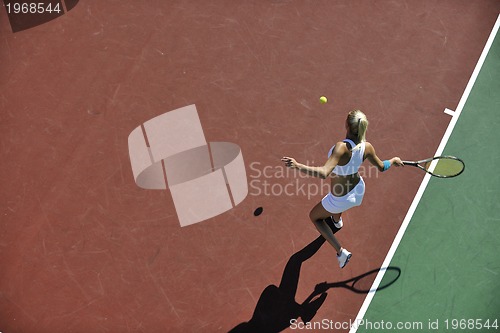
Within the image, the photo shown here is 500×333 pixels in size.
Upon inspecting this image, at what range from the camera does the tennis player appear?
6.15m

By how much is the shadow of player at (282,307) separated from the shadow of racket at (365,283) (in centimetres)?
12

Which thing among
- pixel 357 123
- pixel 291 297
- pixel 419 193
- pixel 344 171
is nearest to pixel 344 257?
pixel 291 297

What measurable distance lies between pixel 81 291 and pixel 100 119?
114 inches

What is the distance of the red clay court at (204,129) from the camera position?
301 inches

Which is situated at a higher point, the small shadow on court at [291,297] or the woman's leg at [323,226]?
the woman's leg at [323,226]

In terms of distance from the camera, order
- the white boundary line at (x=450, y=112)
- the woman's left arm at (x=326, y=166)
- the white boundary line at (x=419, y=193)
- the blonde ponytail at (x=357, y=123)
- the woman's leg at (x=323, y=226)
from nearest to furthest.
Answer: the woman's left arm at (x=326, y=166)
the blonde ponytail at (x=357, y=123)
the woman's leg at (x=323, y=226)
the white boundary line at (x=419, y=193)
the white boundary line at (x=450, y=112)

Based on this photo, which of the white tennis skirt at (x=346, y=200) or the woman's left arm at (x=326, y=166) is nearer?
the woman's left arm at (x=326, y=166)

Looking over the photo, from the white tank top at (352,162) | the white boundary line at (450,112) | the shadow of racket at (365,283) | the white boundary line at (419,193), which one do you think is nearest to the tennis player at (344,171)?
the white tank top at (352,162)

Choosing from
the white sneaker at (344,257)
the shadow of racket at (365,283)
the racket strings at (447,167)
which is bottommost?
the shadow of racket at (365,283)

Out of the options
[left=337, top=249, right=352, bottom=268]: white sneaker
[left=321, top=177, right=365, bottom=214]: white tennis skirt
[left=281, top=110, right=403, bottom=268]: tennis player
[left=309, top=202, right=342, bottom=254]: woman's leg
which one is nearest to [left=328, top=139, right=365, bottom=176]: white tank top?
[left=281, top=110, right=403, bottom=268]: tennis player

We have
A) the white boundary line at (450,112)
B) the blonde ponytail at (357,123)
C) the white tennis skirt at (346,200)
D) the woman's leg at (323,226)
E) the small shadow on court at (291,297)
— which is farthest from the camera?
the white boundary line at (450,112)

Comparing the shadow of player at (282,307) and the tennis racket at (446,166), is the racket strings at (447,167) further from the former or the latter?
the shadow of player at (282,307)

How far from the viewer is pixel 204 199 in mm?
8141

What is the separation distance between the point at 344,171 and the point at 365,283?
2.24 m
